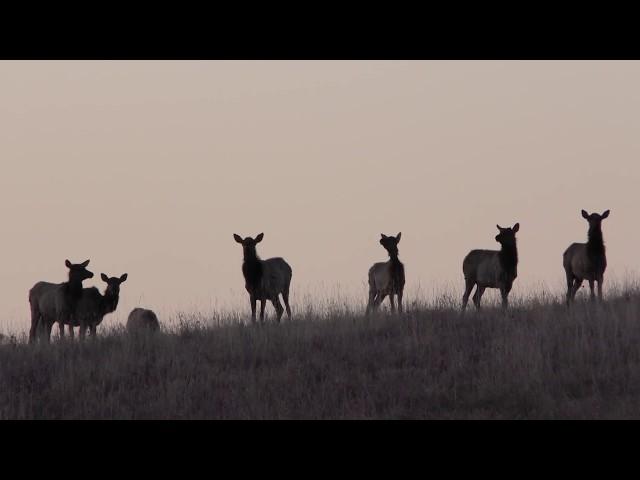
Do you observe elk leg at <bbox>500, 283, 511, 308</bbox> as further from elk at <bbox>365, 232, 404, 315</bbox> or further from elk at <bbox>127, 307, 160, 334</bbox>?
elk at <bbox>127, 307, 160, 334</bbox>

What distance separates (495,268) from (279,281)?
466cm

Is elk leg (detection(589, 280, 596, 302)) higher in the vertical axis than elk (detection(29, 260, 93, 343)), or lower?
lower

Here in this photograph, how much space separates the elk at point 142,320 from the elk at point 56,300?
120 cm

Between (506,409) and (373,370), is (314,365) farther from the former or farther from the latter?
(506,409)

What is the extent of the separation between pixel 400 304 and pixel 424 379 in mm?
6801

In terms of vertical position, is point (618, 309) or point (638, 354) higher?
point (618, 309)

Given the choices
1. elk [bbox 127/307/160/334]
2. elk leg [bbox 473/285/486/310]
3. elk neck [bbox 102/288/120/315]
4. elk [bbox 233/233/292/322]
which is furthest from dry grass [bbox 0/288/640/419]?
elk neck [bbox 102/288/120/315]

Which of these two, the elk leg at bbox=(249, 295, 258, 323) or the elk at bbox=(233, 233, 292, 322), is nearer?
the elk leg at bbox=(249, 295, 258, 323)

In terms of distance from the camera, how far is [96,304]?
68.8 feet

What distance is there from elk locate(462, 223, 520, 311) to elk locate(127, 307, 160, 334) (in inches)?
237

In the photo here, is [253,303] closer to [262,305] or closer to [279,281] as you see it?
[262,305]

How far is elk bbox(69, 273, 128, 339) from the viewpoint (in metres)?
20.6
